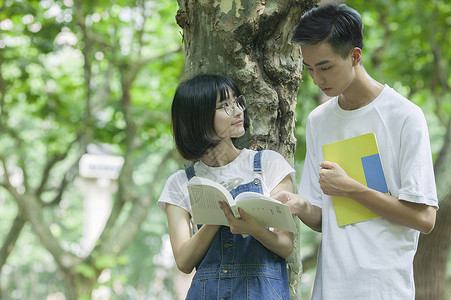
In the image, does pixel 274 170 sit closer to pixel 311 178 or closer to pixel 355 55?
pixel 311 178

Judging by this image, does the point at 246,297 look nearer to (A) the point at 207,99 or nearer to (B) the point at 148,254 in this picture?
(A) the point at 207,99

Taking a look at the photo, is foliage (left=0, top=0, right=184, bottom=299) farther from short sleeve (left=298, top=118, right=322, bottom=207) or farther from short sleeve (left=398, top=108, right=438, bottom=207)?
short sleeve (left=398, top=108, right=438, bottom=207)

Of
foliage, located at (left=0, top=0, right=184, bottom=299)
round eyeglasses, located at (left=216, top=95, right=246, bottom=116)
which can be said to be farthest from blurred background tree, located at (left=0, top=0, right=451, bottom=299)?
round eyeglasses, located at (left=216, top=95, right=246, bottom=116)

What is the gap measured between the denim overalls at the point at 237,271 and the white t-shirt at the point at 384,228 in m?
0.17

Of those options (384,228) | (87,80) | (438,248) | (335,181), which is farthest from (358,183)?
(87,80)

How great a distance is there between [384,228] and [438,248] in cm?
243

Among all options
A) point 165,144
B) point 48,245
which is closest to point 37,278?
point 165,144

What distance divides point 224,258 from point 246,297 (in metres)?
0.16

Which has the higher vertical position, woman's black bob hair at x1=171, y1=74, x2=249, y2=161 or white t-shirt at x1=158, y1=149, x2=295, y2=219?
woman's black bob hair at x1=171, y1=74, x2=249, y2=161

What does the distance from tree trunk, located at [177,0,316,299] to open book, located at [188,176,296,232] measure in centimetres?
61

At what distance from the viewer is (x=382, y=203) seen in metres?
1.87

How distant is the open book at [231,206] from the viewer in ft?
6.20

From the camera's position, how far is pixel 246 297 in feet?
6.82

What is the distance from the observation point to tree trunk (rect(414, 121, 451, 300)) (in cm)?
392
